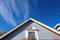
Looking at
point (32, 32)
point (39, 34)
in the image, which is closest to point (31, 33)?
point (32, 32)

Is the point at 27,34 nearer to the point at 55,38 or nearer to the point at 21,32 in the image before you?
the point at 21,32

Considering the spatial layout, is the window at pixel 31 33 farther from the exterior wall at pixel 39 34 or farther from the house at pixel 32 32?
the exterior wall at pixel 39 34

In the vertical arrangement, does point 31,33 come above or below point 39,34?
above

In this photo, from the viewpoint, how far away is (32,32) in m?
15.5

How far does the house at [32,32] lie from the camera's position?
1466 centimetres

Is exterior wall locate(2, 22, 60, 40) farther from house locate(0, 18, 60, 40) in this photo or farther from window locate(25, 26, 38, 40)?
window locate(25, 26, 38, 40)

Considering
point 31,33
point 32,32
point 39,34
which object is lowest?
point 39,34

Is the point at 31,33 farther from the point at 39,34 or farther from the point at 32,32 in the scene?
the point at 39,34

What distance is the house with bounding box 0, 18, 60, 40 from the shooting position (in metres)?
14.7

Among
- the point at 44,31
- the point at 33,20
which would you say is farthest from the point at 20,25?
the point at 44,31

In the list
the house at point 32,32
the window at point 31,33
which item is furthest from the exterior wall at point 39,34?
the window at point 31,33

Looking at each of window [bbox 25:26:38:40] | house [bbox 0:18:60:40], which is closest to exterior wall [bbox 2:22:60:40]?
house [bbox 0:18:60:40]

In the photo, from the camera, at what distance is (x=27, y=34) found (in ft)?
49.4

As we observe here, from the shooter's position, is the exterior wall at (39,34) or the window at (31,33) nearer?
the exterior wall at (39,34)
